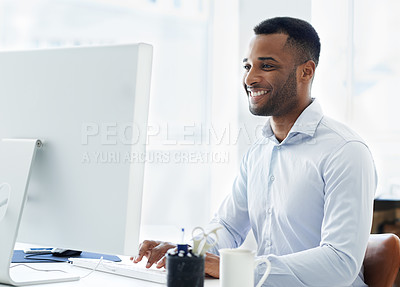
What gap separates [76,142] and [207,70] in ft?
8.04

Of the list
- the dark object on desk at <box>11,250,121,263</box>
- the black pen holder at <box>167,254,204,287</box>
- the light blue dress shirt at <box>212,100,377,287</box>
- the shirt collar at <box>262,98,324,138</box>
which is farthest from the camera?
the shirt collar at <box>262,98,324,138</box>

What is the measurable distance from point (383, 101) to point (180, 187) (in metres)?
1.44

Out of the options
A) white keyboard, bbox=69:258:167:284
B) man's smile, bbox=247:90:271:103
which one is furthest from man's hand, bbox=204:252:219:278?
man's smile, bbox=247:90:271:103

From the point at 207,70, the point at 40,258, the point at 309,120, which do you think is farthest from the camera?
the point at 207,70

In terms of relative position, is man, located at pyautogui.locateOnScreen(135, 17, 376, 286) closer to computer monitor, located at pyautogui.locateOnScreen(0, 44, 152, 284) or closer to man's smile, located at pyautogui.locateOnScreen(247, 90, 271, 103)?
man's smile, located at pyautogui.locateOnScreen(247, 90, 271, 103)

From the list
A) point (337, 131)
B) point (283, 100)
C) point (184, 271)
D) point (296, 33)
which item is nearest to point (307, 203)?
point (337, 131)

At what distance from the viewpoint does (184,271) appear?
0.94 meters

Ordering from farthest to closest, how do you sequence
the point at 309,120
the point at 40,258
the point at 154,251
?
the point at 309,120, the point at 40,258, the point at 154,251

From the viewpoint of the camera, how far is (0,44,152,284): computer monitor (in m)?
1.05

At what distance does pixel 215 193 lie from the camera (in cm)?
343

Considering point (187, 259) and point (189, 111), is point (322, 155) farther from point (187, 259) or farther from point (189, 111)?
point (189, 111)

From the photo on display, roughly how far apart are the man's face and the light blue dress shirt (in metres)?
0.08

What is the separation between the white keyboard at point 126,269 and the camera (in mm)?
1284

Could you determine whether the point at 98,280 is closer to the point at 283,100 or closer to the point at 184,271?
the point at 184,271
